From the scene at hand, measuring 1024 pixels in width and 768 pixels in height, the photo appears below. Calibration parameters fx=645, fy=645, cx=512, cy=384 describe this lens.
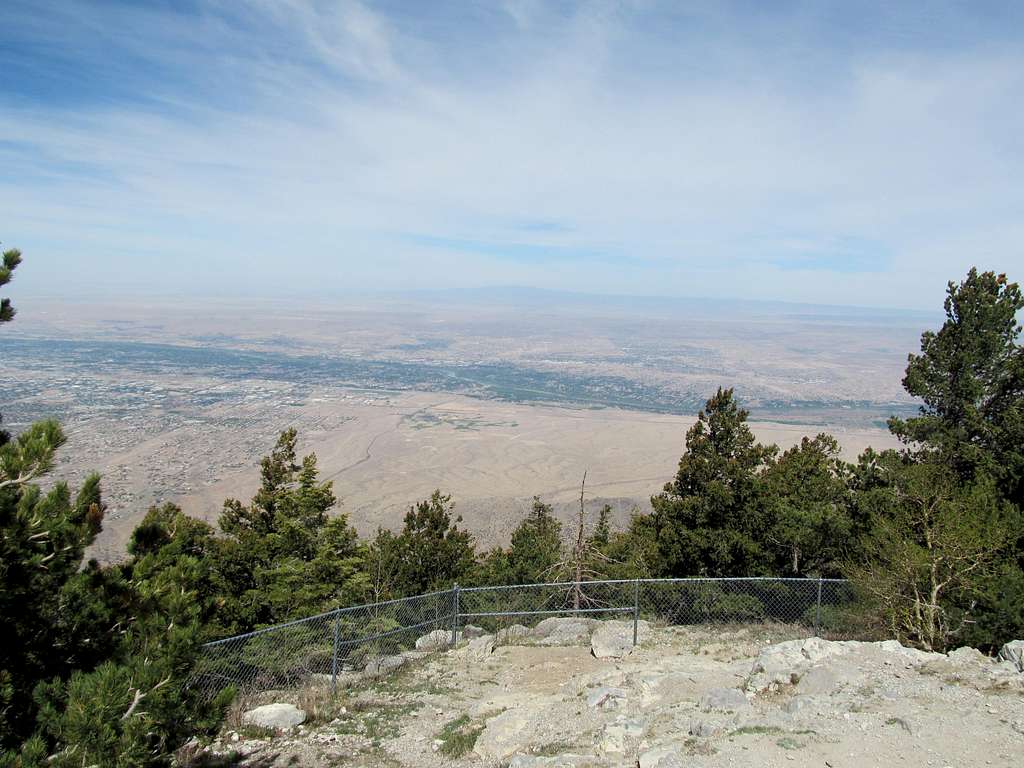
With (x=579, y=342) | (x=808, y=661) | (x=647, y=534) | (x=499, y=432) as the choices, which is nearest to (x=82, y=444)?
(x=499, y=432)

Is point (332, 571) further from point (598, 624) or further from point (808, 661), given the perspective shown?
point (808, 661)

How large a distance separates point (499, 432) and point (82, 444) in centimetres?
3980

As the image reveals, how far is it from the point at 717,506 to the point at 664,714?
36.8 ft

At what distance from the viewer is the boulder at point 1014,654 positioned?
9188 millimetres

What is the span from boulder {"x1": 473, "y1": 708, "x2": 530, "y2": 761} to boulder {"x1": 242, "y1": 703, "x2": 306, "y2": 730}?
2.70 meters

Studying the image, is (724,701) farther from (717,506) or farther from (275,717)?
(717,506)

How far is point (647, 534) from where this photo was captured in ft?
74.8

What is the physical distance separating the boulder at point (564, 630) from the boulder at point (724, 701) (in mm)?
4654

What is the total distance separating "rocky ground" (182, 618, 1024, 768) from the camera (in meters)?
7.30

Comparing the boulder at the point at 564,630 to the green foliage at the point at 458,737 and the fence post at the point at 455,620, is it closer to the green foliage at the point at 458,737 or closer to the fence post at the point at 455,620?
the fence post at the point at 455,620

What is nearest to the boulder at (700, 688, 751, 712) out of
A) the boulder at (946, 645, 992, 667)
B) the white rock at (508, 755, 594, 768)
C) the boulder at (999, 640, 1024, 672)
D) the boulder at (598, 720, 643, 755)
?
the boulder at (598, 720, 643, 755)

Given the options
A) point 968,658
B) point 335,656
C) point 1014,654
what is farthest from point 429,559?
point 1014,654

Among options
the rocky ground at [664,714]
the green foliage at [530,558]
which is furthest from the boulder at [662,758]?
the green foliage at [530,558]

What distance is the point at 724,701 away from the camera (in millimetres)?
8781
